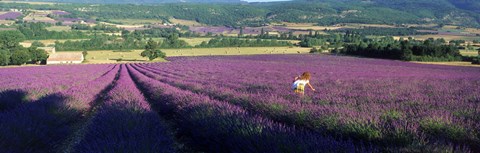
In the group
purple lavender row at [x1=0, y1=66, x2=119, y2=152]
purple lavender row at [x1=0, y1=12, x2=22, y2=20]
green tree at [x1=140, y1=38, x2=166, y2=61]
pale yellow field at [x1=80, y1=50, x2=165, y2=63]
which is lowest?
pale yellow field at [x1=80, y1=50, x2=165, y2=63]

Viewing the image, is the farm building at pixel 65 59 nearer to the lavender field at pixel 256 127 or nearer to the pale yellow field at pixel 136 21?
the lavender field at pixel 256 127

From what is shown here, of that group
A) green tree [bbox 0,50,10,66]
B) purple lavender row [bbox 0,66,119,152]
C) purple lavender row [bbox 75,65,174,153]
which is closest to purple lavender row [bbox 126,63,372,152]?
purple lavender row [bbox 75,65,174,153]

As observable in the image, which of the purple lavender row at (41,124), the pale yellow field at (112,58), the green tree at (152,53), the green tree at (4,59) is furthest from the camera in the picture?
the green tree at (152,53)

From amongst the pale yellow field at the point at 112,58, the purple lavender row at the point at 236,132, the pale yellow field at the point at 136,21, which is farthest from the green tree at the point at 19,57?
the pale yellow field at the point at 136,21

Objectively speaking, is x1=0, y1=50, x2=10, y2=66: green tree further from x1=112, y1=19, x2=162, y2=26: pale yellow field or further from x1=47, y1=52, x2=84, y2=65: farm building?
x1=112, y1=19, x2=162, y2=26: pale yellow field

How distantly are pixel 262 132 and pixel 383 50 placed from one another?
5301 cm

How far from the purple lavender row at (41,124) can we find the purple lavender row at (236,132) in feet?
5.96

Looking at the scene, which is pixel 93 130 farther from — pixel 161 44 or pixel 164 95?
pixel 161 44

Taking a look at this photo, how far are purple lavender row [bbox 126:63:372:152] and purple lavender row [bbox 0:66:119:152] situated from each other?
182 cm

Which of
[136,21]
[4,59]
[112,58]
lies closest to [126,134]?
[4,59]

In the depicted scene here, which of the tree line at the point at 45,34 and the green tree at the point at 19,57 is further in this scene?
the tree line at the point at 45,34

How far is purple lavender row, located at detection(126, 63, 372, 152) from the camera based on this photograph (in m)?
3.27

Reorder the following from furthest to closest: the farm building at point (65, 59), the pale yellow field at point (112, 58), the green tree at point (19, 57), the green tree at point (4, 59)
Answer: the pale yellow field at point (112, 58) < the farm building at point (65, 59) < the green tree at point (19, 57) < the green tree at point (4, 59)

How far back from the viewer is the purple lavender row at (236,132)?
10.7 ft
